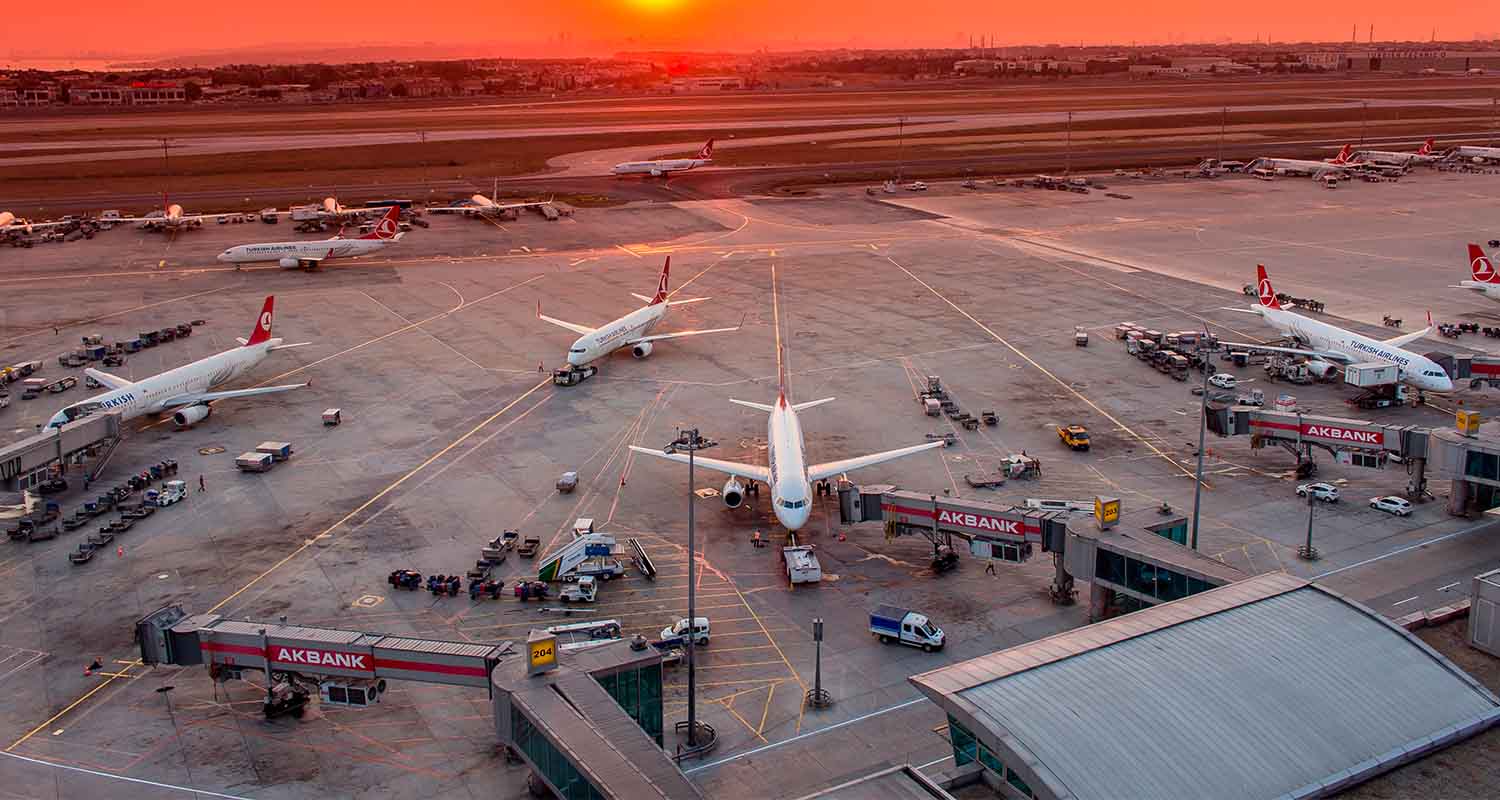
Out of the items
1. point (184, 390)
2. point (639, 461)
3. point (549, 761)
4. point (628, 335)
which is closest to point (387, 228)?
point (628, 335)

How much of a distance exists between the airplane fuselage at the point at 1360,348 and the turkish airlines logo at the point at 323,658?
6918 cm

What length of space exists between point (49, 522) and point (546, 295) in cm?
6162

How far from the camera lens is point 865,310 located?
116 meters

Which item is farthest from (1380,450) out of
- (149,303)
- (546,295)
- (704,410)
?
(149,303)

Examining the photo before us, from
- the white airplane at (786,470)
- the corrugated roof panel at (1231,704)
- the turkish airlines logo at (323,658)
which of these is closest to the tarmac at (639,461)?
the white airplane at (786,470)

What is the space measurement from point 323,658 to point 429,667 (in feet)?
13.5

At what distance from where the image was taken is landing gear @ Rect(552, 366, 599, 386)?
92.6 metres

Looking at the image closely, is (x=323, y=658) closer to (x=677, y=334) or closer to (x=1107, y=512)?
(x=1107, y=512)

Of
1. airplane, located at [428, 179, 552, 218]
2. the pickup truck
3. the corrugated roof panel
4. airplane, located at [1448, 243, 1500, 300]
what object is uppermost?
airplane, located at [428, 179, 552, 218]

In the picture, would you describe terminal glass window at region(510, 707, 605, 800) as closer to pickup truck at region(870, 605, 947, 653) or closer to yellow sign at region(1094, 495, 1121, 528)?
pickup truck at region(870, 605, 947, 653)

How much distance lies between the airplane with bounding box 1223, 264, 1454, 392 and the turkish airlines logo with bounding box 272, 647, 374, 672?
6896 cm

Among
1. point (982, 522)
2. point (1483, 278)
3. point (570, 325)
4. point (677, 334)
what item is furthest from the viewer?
point (1483, 278)

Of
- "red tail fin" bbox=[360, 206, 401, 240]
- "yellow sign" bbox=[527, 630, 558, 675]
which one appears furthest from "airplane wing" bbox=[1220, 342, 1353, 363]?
"red tail fin" bbox=[360, 206, 401, 240]

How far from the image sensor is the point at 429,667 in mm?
45562
